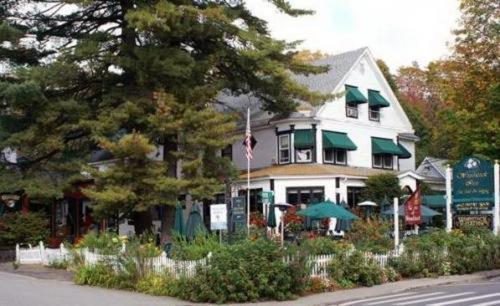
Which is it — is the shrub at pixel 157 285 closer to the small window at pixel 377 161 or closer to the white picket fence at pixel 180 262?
the white picket fence at pixel 180 262

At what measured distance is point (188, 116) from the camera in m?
27.3

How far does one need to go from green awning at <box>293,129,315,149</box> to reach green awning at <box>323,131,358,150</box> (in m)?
0.84

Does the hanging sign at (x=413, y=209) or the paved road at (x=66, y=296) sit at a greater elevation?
the hanging sign at (x=413, y=209)

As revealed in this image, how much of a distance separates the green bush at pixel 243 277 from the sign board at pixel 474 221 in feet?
37.7

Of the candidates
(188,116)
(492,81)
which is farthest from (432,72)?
(188,116)

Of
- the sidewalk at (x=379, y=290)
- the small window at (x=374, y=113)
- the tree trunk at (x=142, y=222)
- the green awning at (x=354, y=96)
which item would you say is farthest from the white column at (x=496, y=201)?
the small window at (x=374, y=113)

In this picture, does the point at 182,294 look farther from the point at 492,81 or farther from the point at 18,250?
the point at 492,81

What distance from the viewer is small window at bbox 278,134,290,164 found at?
4022cm

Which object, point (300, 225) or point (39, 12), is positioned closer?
point (39, 12)

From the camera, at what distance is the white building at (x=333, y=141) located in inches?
1502

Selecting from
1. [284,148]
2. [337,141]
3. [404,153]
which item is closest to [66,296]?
[284,148]

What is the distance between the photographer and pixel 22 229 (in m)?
30.5

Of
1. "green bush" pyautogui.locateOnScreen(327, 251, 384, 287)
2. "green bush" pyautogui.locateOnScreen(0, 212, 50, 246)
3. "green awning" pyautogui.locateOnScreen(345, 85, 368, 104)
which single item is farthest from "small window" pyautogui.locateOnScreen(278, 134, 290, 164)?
"green bush" pyautogui.locateOnScreen(327, 251, 384, 287)

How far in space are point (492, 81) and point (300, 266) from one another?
83.3ft
